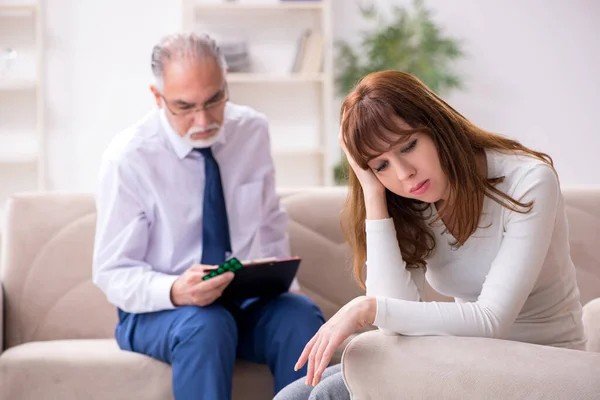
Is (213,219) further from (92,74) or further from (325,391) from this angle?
(92,74)

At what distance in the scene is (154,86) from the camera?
211 cm

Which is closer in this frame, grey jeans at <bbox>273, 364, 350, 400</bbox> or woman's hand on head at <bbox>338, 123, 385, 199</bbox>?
grey jeans at <bbox>273, 364, 350, 400</bbox>

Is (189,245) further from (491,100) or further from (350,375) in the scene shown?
(491,100)

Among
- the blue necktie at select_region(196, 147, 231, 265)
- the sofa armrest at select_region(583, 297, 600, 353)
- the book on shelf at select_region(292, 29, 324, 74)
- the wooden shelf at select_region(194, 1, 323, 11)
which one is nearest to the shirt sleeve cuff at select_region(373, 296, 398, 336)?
the sofa armrest at select_region(583, 297, 600, 353)

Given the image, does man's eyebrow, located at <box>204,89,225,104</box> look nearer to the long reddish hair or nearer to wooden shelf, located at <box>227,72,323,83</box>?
the long reddish hair

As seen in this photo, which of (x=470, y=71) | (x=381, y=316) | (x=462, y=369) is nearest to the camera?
(x=462, y=369)

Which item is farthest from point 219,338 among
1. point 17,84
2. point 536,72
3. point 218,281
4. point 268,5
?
point 536,72

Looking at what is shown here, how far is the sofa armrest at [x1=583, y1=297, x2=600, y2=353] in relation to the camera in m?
1.54

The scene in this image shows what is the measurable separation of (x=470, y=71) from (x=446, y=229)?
344cm

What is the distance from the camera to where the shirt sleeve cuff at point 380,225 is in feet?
4.66

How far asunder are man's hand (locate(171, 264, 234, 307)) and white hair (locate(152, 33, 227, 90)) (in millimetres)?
555

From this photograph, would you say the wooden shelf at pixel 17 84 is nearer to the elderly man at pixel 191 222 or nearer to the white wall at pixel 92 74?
the white wall at pixel 92 74

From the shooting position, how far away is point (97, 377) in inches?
73.1

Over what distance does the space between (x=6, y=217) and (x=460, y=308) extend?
1.53 metres
